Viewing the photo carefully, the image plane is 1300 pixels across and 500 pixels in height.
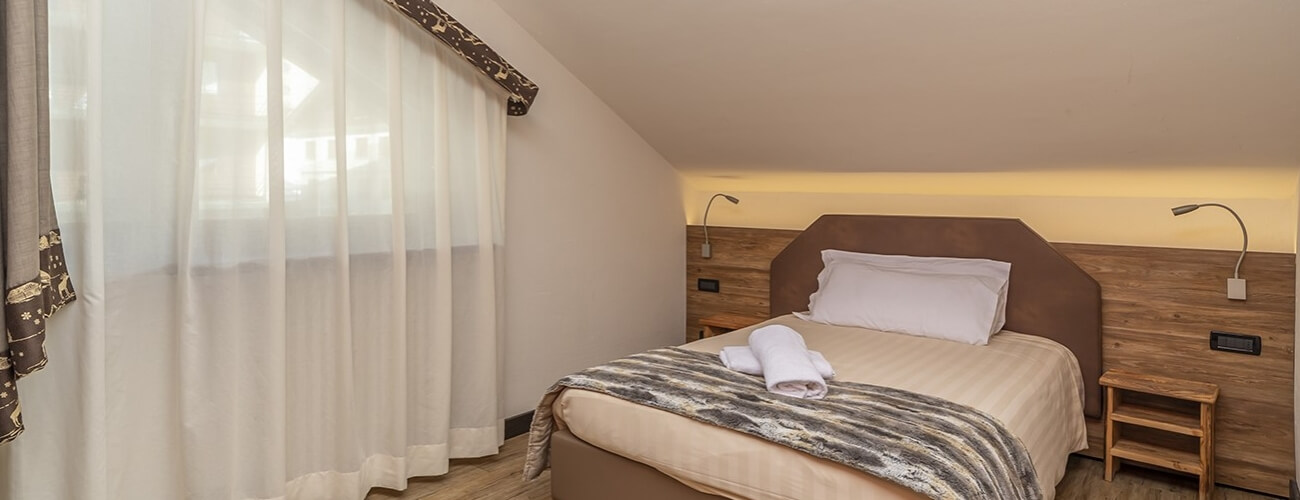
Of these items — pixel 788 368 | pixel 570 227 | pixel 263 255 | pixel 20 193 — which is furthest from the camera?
pixel 570 227

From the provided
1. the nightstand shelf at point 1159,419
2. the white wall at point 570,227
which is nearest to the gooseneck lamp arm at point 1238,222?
the nightstand shelf at point 1159,419

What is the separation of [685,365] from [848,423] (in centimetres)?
77

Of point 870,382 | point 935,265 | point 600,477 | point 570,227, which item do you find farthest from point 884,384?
point 570,227

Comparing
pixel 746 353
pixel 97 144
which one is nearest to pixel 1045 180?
pixel 746 353

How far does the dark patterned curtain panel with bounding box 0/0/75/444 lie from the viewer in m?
1.85

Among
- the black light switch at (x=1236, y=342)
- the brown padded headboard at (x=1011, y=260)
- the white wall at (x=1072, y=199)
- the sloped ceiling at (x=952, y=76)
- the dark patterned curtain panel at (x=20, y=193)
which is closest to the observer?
the dark patterned curtain panel at (x=20, y=193)

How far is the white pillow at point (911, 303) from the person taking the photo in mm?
3354

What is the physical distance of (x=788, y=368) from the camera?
2.43m

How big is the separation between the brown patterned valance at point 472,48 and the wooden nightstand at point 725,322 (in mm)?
1664

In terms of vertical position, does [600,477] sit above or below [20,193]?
→ below

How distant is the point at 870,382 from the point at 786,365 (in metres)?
0.36

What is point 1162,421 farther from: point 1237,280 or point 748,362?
point 748,362

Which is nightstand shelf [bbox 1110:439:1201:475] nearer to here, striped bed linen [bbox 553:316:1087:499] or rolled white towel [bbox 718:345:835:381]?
striped bed linen [bbox 553:316:1087:499]

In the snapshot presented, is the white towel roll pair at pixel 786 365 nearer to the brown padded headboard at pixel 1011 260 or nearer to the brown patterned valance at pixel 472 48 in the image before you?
the brown padded headboard at pixel 1011 260
